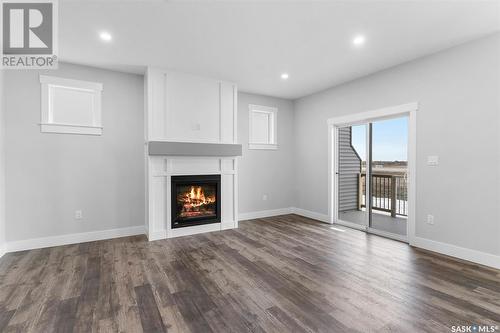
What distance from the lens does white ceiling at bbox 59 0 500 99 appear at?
97.1 inches

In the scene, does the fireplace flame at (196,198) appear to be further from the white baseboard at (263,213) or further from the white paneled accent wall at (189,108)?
the white baseboard at (263,213)

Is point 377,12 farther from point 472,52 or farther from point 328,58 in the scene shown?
point 472,52

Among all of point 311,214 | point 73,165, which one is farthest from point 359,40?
point 73,165

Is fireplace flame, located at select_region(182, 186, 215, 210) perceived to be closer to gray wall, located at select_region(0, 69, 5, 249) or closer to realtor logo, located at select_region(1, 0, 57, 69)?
gray wall, located at select_region(0, 69, 5, 249)

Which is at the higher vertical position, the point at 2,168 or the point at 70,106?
the point at 70,106

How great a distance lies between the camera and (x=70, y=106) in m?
3.88

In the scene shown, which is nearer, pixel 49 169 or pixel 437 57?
pixel 437 57

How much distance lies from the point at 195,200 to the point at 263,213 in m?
1.83

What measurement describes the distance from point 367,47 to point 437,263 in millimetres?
2938

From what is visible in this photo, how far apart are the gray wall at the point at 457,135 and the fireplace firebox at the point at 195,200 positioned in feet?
10.8

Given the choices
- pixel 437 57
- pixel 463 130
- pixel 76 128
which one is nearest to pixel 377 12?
pixel 437 57

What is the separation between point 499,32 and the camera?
113 inches

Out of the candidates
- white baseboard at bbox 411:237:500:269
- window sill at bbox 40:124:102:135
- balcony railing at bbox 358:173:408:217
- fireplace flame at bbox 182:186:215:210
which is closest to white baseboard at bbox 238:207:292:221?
fireplace flame at bbox 182:186:215:210

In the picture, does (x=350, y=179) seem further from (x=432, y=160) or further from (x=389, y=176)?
(x=432, y=160)
